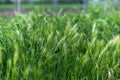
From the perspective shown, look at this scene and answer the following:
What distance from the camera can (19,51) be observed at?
173cm

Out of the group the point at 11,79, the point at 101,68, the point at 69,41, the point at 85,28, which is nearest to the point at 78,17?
the point at 85,28

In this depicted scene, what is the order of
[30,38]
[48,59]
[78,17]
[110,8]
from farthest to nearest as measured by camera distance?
[110,8] < [78,17] < [30,38] < [48,59]

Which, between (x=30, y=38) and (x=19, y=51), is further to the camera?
(x=30, y=38)

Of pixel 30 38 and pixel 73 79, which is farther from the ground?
pixel 30 38

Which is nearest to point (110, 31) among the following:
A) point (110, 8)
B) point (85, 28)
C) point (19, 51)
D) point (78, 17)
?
point (85, 28)

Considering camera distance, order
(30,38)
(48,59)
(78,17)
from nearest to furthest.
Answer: (48,59)
(30,38)
(78,17)

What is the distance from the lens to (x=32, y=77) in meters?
1.61

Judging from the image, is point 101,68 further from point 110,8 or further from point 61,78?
point 110,8

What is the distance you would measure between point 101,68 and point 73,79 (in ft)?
0.53

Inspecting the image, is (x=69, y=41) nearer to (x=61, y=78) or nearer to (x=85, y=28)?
(x=61, y=78)

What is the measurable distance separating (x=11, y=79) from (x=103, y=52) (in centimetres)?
52

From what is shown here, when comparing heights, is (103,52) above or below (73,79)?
above

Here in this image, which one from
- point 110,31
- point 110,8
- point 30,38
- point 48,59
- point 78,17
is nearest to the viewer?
point 48,59

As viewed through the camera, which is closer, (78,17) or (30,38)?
(30,38)
